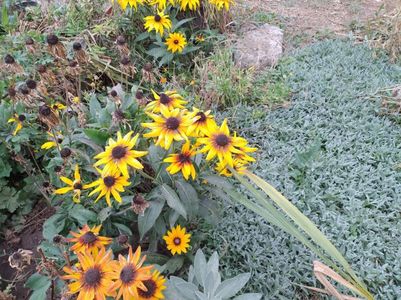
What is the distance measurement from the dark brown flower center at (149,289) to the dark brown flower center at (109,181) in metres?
0.34

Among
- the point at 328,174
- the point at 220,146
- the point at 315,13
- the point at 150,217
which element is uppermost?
the point at 220,146

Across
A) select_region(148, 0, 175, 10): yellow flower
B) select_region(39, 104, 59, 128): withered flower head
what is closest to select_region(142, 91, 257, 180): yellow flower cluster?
select_region(39, 104, 59, 128): withered flower head

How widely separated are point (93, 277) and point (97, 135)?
634 millimetres

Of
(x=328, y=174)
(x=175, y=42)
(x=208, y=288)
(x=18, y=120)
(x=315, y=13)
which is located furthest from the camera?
(x=315, y=13)

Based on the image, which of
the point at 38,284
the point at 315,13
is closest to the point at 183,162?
the point at 38,284

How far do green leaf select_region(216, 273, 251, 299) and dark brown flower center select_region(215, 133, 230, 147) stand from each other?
1.44ft

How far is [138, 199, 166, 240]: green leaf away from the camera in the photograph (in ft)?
4.84

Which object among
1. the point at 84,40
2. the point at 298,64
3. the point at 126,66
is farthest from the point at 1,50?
the point at 298,64

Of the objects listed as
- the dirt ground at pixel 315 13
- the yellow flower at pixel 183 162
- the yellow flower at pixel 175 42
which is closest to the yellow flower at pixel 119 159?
the yellow flower at pixel 183 162

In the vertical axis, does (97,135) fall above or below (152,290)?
above

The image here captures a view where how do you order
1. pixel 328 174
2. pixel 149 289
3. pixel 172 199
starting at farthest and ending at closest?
pixel 328 174, pixel 172 199, pixel 149 289

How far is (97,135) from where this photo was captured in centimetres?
159

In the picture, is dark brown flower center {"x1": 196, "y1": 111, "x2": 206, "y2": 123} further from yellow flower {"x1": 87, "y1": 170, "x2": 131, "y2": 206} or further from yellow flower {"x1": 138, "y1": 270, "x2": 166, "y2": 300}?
yellow flower {"x1": 138, "y1": 270, "x2": 166, "y2": 300}

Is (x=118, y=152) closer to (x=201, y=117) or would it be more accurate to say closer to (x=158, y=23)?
(x=201, y=117)
